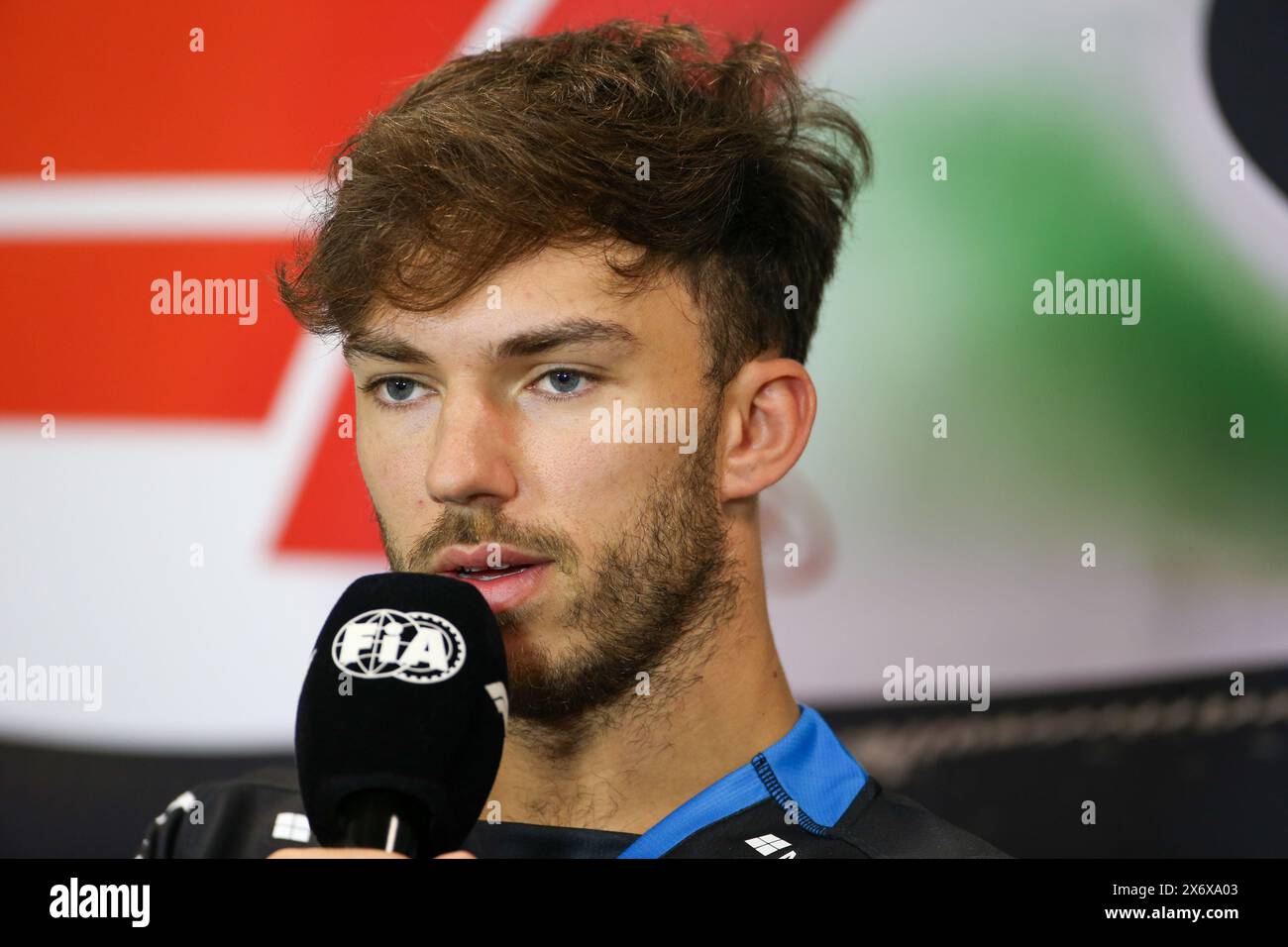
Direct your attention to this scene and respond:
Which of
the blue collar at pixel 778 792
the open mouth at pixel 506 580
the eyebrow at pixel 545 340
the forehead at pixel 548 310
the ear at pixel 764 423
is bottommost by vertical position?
the blue collar at pixel 778 792

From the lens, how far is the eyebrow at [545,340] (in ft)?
5.50

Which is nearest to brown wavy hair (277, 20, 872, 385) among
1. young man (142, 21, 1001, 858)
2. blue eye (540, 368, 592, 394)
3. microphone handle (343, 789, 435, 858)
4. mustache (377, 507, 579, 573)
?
young man (142, 21, 1001, 858)

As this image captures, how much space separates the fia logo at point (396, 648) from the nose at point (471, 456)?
1.03ft

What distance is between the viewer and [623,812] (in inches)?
69.9

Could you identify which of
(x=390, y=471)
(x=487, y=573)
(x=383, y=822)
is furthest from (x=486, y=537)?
(x=383, y=822)

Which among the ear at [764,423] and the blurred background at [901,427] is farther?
the blurred background at [901,427]

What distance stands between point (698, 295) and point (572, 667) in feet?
1.66

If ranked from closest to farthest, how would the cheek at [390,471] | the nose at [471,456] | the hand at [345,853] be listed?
1. the hand at [345,853]
2. the nose at [471,456]
3. the cheek at [390,471]

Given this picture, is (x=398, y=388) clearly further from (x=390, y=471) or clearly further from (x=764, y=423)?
(x=764, y=423)

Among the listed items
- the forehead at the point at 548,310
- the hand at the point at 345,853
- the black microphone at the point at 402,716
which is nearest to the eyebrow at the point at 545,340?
the forehead at the point at 548,310

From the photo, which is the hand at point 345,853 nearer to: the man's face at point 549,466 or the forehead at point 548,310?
the man's face at point 549,466

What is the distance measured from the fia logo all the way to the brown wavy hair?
53cm

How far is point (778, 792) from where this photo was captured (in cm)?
178

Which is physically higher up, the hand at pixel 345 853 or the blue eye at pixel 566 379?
the blue eye at pixel 566 379
